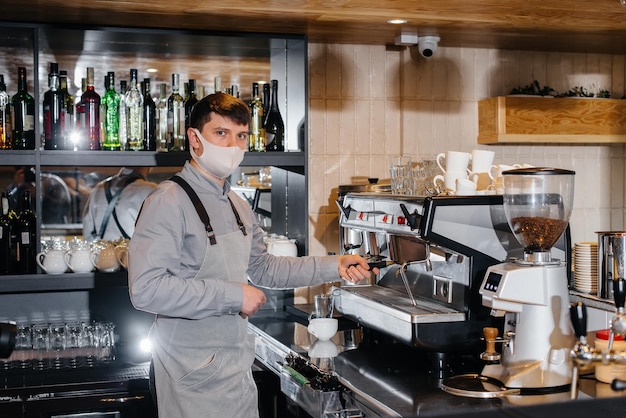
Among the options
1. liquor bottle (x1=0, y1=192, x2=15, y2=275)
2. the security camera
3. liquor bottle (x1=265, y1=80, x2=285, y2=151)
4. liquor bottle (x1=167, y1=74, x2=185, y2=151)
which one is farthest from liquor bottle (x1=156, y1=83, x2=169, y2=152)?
the security camera

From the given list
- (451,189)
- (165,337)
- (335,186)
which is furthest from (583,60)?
(165,337)

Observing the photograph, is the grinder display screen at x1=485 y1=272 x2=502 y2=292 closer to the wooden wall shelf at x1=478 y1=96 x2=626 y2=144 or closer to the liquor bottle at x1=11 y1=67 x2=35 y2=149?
the wooden wall shelf at x1=478 y1=96 x2=626 y2=144

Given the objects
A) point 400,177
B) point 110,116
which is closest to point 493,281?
point 400,177

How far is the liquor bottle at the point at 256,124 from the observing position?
398 centimetres

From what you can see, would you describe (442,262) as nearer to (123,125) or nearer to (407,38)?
(407,38)

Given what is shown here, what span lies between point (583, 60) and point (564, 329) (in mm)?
2601

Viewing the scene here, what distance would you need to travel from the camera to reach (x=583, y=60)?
470 centimetres

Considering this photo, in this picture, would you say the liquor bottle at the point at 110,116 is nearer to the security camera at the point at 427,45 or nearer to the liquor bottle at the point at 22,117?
the liquor bottle at the point at 22,117

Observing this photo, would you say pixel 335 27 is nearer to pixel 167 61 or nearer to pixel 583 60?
pixel 167 61

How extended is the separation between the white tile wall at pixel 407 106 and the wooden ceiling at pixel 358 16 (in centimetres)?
21

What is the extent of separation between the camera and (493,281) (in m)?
2.53

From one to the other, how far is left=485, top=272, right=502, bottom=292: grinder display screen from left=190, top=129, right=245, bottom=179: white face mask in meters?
0.96

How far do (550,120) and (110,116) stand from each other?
2.27 meters

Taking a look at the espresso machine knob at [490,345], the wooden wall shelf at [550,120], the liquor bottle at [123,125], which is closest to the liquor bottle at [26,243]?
the liquor bottle at [123,125]
